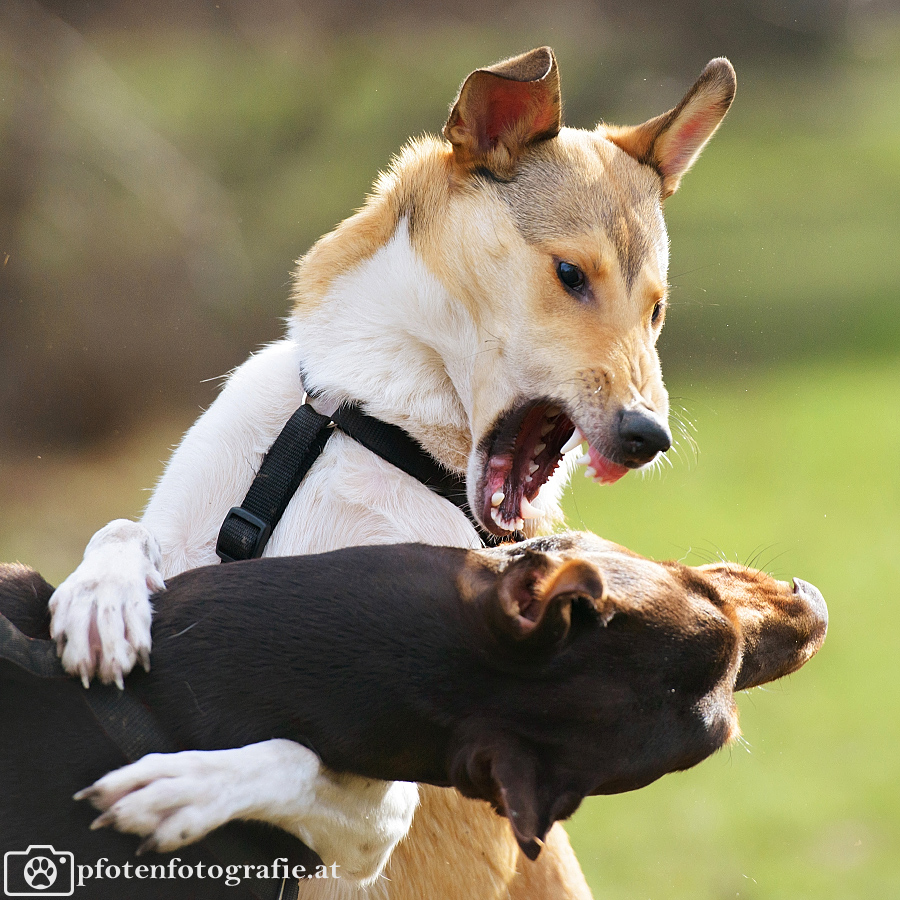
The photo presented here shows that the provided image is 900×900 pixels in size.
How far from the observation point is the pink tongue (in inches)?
93.1

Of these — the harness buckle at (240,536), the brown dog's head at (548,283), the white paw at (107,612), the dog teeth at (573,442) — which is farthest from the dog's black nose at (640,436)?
the white paw at (107,612)

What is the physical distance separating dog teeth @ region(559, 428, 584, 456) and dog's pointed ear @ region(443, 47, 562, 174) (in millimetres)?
650

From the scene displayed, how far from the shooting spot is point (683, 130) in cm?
280

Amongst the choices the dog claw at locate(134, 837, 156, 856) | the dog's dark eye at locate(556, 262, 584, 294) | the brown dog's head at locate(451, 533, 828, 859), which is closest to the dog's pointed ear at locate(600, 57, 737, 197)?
the dog's dark eye at locate(556, 262, 584, 294)

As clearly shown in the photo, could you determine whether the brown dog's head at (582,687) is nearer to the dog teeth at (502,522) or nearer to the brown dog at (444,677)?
the brown dog at (444,677)

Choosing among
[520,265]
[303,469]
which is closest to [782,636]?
[520,265]

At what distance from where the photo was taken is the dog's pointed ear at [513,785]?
1.74 metres

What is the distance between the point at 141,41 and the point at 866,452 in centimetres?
819

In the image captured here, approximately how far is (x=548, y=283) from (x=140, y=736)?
1285mm

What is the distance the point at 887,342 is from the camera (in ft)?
45.1

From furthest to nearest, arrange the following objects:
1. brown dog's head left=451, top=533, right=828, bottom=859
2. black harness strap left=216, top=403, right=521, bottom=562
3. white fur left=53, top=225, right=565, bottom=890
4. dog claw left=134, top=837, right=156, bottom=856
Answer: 1. black harness strap left=216, top=403, right=521, bottom=562
2. white fur left=53, top=225, right=565, bottom=890
3. brown dog's head left=451, top=533, right=828, bottom=859
4. dog claw left=134, top=837, right=156, bottom=856

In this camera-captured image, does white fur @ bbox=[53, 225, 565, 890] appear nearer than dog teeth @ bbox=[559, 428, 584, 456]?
Yes

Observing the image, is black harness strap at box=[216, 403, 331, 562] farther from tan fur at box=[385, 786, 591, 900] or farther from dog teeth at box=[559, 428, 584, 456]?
tan fur at box=[385, 786, 591, 900]

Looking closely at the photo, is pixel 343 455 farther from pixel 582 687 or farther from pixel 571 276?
pixel 582 687
